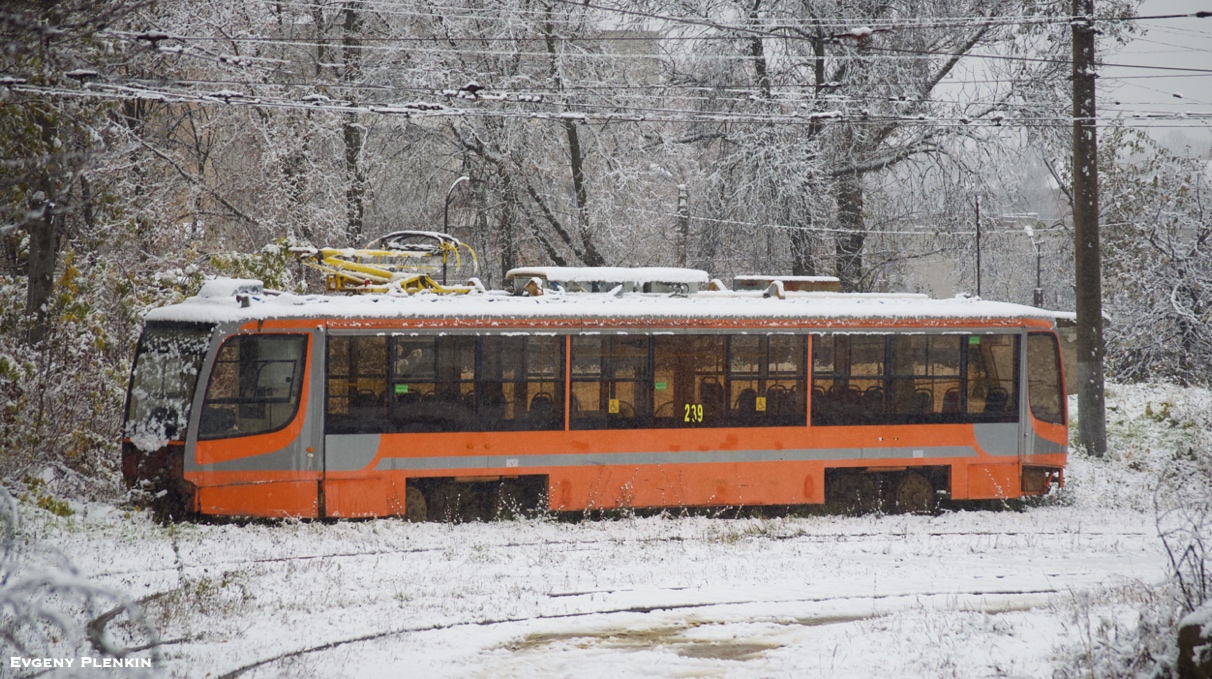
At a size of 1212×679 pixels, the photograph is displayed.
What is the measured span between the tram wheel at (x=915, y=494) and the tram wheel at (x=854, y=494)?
0.33 m

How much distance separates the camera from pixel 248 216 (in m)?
23.6

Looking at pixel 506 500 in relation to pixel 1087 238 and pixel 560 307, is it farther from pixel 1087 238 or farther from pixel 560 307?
pixel 1087 238

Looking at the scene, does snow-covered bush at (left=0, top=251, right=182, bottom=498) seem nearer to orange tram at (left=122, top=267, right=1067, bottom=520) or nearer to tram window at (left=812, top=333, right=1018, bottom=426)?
orange tram at (left=122, top=267, right=1067, bottom=520)

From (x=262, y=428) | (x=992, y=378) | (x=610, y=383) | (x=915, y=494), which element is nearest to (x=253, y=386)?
(x=262, y=428)

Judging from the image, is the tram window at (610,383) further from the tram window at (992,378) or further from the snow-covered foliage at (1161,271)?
the snow-covered foliage at (1161,271)

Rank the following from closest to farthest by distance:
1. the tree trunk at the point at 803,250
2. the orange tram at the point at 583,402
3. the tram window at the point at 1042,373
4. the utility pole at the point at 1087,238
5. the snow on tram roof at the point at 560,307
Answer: the orange tram at the point at 583,402 → the snow on tram roof at the point at 560,307 → the tram window at the point at 1042,373 → the utility pole at the point at 1087,238 → the tree trunk at the point at 803,250

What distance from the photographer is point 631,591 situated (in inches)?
387

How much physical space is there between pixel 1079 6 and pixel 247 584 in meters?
16.7

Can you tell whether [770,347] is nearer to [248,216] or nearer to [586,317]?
[586,317]

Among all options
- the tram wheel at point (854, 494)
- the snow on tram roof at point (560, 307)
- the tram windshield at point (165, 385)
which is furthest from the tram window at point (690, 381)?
the tram windshield at point (165, 385)

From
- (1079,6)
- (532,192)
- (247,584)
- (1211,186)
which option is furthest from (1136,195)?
(247,584)

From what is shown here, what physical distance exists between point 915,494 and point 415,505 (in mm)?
6873

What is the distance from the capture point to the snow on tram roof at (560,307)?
41.9 feet

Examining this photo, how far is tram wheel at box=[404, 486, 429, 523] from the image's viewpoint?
13141 mm
